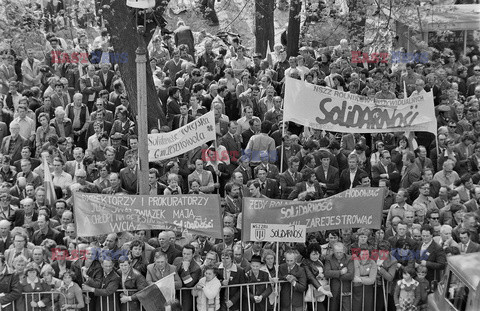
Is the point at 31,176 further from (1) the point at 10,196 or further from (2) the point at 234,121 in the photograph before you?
(2) the point at 234,121

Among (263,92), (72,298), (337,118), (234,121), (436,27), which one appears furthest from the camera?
(436,27)

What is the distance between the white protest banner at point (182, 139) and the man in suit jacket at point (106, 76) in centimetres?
381

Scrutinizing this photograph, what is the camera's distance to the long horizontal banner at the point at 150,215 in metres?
14.0

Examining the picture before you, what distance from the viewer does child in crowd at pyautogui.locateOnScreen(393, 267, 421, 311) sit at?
44.7 feet

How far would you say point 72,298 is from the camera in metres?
13.5

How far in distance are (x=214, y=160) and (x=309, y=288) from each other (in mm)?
3666

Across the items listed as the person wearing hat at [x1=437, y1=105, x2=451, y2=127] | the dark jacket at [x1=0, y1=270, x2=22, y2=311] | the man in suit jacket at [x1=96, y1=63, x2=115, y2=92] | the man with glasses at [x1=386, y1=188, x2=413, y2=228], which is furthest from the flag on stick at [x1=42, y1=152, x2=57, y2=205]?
the person wearing hat at [x1=437, y1=105, x2=451, y2=127]

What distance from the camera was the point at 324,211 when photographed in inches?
558

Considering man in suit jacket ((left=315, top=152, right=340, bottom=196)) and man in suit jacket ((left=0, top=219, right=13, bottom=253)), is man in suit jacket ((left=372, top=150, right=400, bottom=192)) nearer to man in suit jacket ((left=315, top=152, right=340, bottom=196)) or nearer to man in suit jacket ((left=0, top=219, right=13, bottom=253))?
man in suit jacket ((left=315, top=152, right=340, bottom=196))

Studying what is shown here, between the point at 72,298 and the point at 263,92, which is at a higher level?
the point at 263,92

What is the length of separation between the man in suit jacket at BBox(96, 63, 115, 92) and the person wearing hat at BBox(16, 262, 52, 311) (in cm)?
682

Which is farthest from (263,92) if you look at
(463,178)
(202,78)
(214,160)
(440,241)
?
(440,241)

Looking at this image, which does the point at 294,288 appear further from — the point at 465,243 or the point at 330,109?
the point at 330,109

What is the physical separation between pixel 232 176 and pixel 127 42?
3342mm
